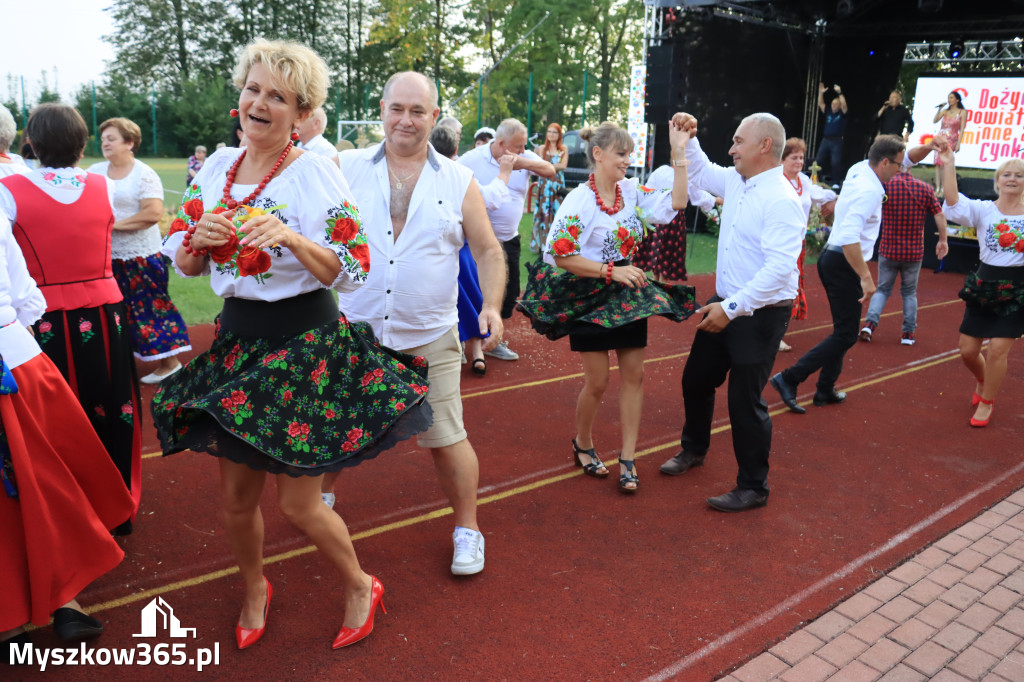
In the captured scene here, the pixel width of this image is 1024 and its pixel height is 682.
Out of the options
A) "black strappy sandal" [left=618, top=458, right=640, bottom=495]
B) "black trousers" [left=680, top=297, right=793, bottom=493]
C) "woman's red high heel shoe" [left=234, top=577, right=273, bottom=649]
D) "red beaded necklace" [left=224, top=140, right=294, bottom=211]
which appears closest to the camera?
"red beaded necklace" [left=224, top=140, right=294, bottom=211]

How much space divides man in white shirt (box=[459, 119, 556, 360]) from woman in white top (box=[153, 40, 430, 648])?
1986 millimetres

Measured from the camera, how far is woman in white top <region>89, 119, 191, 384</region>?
18.1 ft

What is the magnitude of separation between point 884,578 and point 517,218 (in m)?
3.64

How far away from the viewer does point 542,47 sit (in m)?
28.6

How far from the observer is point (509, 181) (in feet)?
20.5

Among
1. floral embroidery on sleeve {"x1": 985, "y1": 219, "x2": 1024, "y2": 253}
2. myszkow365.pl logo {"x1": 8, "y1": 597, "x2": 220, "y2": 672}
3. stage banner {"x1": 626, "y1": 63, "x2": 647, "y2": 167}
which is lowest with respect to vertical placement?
myszkow365.pl logo {"x1": 8, "y1": 597, "x2": 220, "y2": 672}

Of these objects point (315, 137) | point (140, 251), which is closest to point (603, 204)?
point (315, 137)

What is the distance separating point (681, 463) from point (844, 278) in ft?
8.03

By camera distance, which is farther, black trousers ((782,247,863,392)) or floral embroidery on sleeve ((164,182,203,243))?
black trousers ((782,247,863,392))

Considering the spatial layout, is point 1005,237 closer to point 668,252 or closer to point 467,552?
point 668,252

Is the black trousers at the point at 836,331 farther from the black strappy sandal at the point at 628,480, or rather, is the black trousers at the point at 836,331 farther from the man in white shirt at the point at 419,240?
the man in white shirt at the point at 419,240

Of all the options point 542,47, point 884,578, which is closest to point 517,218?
point 884,578

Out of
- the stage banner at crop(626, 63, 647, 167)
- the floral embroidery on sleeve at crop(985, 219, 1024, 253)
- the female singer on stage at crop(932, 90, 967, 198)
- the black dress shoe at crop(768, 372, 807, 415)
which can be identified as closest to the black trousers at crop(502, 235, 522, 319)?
the black dress shoe at crop(768, 372, 807, 415)

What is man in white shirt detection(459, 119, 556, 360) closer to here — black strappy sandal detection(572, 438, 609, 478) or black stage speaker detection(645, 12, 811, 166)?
black strappy sandal detection(572, 438, 609, 478)
